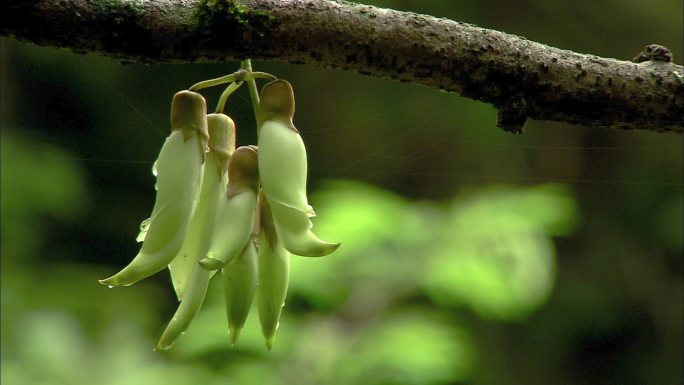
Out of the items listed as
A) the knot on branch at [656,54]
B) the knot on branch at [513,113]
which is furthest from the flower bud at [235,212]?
the knot on branch at [656,54]

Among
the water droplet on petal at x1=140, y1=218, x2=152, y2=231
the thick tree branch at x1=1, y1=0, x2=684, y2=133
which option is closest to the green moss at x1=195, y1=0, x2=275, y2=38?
the thick tree branch at x1=1, y1=0, x2=684, y2=133

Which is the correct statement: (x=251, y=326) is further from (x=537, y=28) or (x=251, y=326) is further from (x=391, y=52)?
(x=537, y=28)

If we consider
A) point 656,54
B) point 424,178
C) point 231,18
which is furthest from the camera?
point 424,178

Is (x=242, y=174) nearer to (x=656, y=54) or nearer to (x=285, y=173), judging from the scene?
(x=285, y=173)

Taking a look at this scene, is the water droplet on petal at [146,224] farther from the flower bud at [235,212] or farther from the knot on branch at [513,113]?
the knot on branch at [513,113]

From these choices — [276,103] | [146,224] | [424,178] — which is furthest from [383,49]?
[424,178]

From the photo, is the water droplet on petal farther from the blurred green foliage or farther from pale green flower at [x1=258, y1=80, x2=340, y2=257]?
the blurred green foliage
